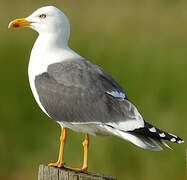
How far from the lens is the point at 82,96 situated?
3.67m

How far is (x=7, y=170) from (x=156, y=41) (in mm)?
2082

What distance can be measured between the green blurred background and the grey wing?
1767mm

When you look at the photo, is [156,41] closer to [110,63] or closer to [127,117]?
[110,63]

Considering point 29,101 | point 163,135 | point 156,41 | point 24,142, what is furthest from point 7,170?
point 163,135

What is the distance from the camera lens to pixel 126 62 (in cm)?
631

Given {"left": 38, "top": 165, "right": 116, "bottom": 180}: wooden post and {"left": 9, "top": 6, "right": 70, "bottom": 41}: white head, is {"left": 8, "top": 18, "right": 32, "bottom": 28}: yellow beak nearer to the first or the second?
{"left": 9, "top": 6, "right": 70, "bottom": 41}: white head

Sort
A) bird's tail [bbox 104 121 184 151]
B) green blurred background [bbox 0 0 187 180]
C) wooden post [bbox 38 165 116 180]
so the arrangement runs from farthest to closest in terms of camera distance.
Answer: green blurred background [bbox 0 0 187 180] < bird's tail [bbox 104 121 184 151] < wooden post [bbox 38 165 116 180]

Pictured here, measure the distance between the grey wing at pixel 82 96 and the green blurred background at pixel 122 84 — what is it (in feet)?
5.80

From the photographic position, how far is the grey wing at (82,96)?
3.62 meters

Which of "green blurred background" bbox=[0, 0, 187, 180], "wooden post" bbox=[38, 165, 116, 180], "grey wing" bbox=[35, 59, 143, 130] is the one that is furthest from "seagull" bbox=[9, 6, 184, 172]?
"green blurred background" bbox=[0, 0, 187, 180]

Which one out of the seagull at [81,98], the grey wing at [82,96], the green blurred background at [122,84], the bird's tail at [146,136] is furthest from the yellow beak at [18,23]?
the green blurred background at [122,84]

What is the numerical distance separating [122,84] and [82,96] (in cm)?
234

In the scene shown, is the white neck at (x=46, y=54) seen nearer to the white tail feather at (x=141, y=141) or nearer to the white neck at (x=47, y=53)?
the white neck at (x=47, y=53)

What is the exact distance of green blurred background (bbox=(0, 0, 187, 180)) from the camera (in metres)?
5.46
